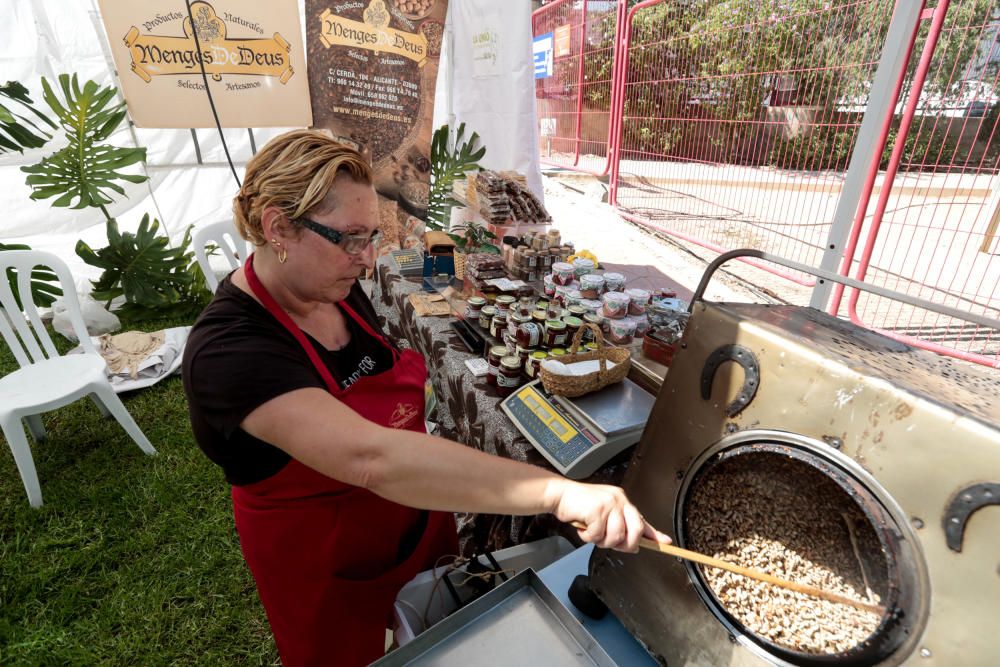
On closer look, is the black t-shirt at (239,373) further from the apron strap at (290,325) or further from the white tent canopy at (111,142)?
the white tent canopy at (111,142)

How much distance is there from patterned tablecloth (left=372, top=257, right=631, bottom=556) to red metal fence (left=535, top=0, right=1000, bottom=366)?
1.33m

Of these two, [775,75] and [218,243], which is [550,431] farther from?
[775,75]

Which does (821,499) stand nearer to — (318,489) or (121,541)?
(318,489)

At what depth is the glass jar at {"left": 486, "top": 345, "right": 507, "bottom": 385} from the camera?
1.68 m

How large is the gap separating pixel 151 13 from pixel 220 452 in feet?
13.4

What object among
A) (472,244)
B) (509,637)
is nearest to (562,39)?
(472,244)

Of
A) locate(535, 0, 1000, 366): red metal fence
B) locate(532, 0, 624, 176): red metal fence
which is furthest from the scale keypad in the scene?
locate(532, 0, 624, 176): red metal fence

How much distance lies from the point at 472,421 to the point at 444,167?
12.2ft

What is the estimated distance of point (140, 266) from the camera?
396 centimetres

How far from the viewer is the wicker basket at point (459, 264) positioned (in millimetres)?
2592

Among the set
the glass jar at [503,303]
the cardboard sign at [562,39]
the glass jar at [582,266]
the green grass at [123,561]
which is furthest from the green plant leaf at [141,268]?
the cardboard sign at [562,39]

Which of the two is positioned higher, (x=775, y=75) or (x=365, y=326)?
(x=775, y=75)

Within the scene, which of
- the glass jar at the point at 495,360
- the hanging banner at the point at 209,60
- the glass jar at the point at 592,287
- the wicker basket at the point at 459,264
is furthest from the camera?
the hanging banner at the point at 209,60

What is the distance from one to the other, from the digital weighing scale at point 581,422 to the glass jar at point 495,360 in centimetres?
22
